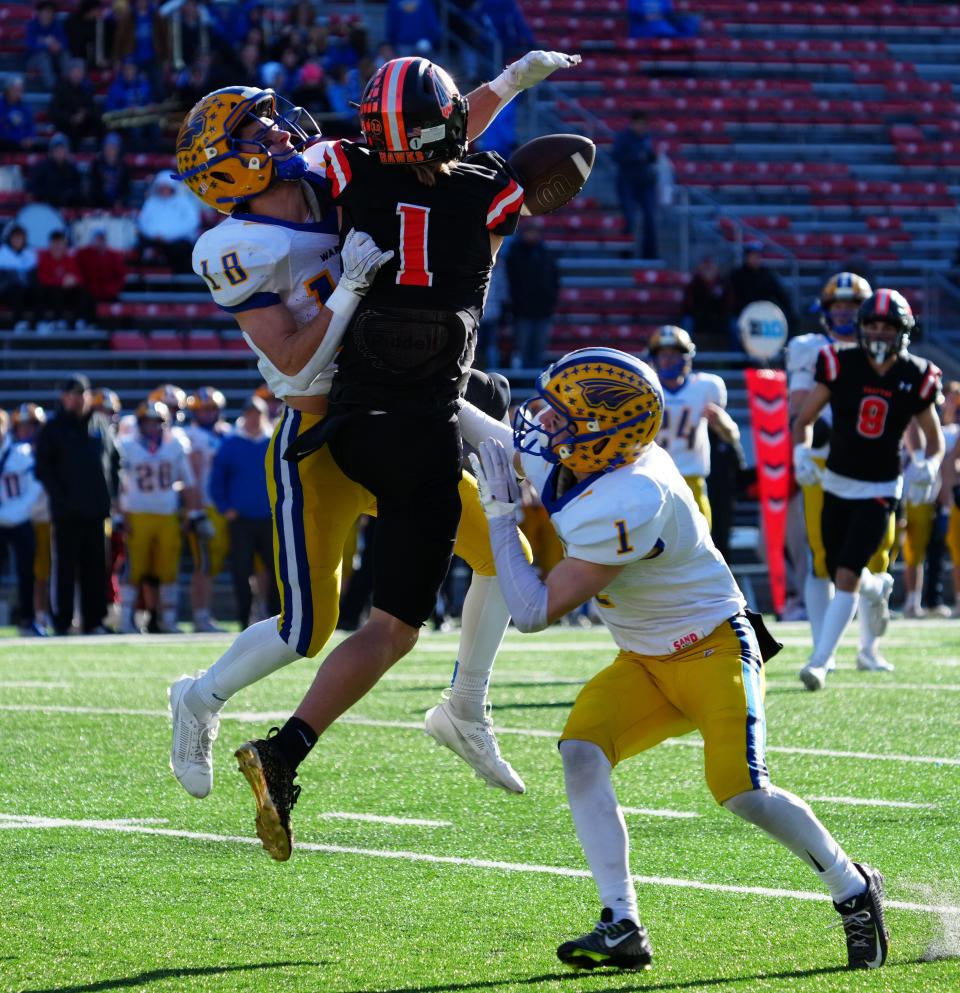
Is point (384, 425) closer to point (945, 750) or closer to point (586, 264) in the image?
point (945, 750)

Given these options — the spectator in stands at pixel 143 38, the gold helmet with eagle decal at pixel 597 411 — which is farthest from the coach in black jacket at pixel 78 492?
the gold helmet with eagle decal at pixel 597 411

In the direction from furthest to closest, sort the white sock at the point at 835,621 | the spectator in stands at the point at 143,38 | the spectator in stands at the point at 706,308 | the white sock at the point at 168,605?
the spectator in stands at the point at 143,38, the spectator in stands at the point at 706,308, the white sock at the point at 168,605, the white sock at the point at 835,621

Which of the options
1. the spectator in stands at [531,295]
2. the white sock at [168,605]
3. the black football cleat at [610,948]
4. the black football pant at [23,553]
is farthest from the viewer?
the spectator in stands at [531,295]

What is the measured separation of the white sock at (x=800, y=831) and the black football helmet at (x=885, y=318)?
527 centimetres

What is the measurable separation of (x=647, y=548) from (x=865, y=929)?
854mm

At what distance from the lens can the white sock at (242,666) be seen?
463 centimetres

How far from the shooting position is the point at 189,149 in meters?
4.55

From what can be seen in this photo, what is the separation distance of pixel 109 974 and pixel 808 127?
19853 mm

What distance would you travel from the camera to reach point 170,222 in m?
17.7

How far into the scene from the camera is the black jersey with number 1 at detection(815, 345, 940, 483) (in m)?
8.86

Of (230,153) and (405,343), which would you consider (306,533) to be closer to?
(405,343)

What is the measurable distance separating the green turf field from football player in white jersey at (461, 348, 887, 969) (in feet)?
0.57

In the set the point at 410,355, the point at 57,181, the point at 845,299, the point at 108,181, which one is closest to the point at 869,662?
the point at 845,299

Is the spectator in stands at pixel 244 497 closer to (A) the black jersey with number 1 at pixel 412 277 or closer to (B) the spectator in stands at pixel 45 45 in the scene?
(B) the spectator in stands at pixel 45 45
